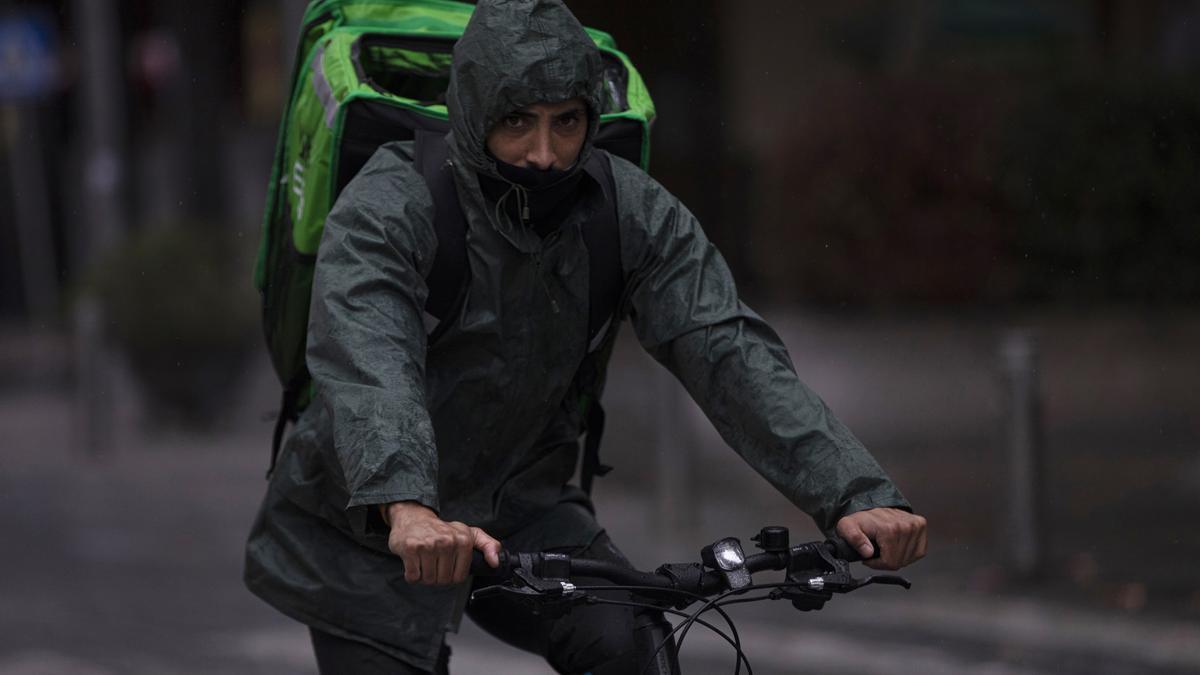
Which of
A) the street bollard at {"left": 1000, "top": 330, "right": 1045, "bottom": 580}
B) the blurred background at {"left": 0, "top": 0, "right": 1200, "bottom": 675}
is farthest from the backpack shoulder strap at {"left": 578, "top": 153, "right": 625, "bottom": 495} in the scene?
the street bollard at {"left": 1000, "top": 330, "right": 1045, "bottom": 580}

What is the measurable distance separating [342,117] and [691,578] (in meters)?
1.11

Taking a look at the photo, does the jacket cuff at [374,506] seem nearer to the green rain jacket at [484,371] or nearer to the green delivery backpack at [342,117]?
the green rain jacket at [484,371]

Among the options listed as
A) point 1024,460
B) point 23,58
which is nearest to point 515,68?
point 1024,460

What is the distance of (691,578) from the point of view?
9.32 feet

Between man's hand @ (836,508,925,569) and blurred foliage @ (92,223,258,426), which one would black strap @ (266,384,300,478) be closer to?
man's hand @ (836,508,925,569)

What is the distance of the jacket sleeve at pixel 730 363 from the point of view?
3062 mm

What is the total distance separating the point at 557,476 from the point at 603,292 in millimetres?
400

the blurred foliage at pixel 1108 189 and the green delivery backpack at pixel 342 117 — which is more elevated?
the green delivery backpack at pixel 342 117

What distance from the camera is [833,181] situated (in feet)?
39.6

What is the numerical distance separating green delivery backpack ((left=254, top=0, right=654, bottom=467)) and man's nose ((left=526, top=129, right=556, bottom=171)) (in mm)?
249

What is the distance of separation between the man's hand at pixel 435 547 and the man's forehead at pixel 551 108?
69cm

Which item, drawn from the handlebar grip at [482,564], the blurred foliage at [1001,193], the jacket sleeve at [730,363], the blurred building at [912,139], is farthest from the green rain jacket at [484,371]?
the blurred foliage at [1001,193]

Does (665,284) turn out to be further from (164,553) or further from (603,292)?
(164,553)

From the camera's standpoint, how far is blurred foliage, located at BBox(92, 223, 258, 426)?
1324cm
